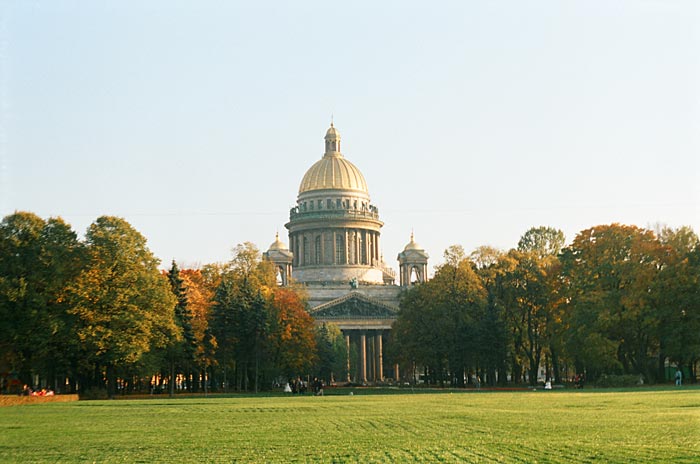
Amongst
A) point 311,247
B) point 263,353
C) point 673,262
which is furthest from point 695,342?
point 311,247

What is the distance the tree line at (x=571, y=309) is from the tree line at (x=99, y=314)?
55.4 ft

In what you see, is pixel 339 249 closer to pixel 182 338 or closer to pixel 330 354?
pixel 330 354

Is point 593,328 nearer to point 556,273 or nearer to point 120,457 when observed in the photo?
point 556,273

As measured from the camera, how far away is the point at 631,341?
8225cm

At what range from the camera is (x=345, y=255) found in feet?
595

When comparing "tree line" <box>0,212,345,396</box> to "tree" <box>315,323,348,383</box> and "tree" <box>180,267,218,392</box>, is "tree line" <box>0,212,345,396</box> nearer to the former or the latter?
"tree" <box>180,267,218,392</box>

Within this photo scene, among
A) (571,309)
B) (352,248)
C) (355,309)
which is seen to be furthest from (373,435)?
(352,248)

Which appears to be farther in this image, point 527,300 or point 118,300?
point 527,300

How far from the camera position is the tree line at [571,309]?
256 feet

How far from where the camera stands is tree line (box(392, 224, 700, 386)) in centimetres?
7800

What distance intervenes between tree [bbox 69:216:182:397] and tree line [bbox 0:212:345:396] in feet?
0.21

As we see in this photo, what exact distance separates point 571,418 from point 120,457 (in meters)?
15.6

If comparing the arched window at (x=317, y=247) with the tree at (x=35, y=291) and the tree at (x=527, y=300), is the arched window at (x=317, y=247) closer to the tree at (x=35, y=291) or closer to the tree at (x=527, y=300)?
the tree at (x=527, y=300)

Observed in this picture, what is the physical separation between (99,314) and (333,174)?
387ft
